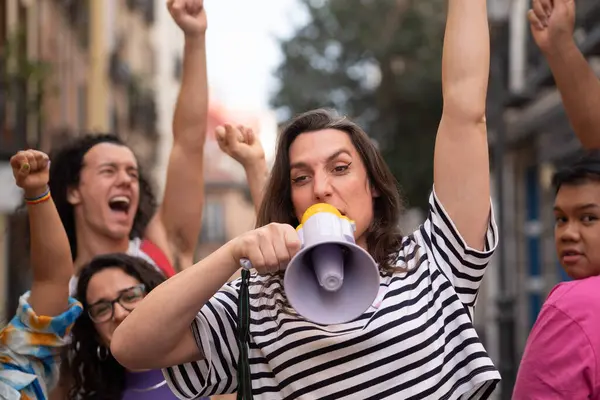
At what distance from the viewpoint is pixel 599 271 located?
3.26 meters

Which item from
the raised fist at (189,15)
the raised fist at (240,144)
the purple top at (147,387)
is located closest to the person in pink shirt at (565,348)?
the purple top at (147,387)

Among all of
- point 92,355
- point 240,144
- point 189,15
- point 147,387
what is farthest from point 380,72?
point 147,387

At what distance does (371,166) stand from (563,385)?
0.79 m

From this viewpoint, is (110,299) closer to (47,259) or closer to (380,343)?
(47,259)

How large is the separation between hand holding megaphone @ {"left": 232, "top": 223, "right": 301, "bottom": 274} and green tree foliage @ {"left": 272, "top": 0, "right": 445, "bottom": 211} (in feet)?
54.4

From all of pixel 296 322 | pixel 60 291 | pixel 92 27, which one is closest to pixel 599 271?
pixel 296 322

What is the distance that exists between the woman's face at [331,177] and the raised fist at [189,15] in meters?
1.42

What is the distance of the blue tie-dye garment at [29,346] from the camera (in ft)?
11.2

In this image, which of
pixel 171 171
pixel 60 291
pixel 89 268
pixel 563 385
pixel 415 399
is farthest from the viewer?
pixel 171 171

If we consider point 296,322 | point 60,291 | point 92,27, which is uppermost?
point 92,27

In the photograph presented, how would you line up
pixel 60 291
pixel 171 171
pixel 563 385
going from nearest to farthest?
pixel 563 385
pixel 60 291
pixel 171 171

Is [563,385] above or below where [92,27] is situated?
below

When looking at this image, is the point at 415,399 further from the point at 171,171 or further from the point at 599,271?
the point at 171,171

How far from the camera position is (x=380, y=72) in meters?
20.2
